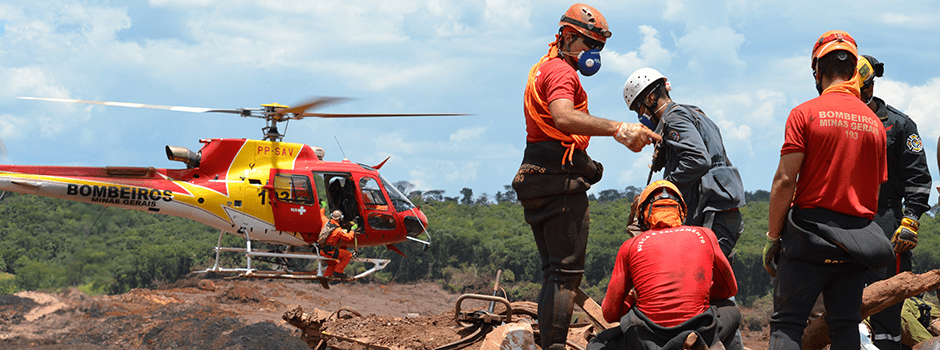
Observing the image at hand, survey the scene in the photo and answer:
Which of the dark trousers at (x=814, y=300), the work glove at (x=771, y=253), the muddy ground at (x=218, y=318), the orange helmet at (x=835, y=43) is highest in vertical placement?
the orange helmet at (x=835, y=43)

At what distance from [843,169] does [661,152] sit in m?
1.05

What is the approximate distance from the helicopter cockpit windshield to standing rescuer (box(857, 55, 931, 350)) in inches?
376

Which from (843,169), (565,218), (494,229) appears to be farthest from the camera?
(494,229)

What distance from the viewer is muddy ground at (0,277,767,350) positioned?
7.39m

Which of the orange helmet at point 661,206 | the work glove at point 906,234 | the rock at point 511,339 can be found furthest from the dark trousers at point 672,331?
the work glove at point 906,234

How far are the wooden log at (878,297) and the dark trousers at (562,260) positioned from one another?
1569 millimetres

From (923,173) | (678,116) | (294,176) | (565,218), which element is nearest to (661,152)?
(678,116)

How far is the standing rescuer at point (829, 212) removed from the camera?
121 inches

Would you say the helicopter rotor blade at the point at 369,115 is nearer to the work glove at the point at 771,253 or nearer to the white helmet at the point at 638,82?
the white helmet at the point at 638,82

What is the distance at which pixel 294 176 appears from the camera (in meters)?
12.4

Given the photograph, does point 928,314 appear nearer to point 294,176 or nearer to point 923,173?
point 923,173

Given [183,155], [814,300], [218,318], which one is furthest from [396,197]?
[814,300]

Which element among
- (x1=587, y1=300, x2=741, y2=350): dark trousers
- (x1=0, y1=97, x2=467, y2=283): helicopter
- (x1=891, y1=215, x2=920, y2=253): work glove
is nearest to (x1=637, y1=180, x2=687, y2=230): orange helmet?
(x1=587, y1=300, x2=741, y2=350): dark trousers

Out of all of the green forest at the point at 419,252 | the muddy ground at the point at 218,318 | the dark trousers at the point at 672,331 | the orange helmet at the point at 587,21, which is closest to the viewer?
the dark trousers at the point at 672,331
